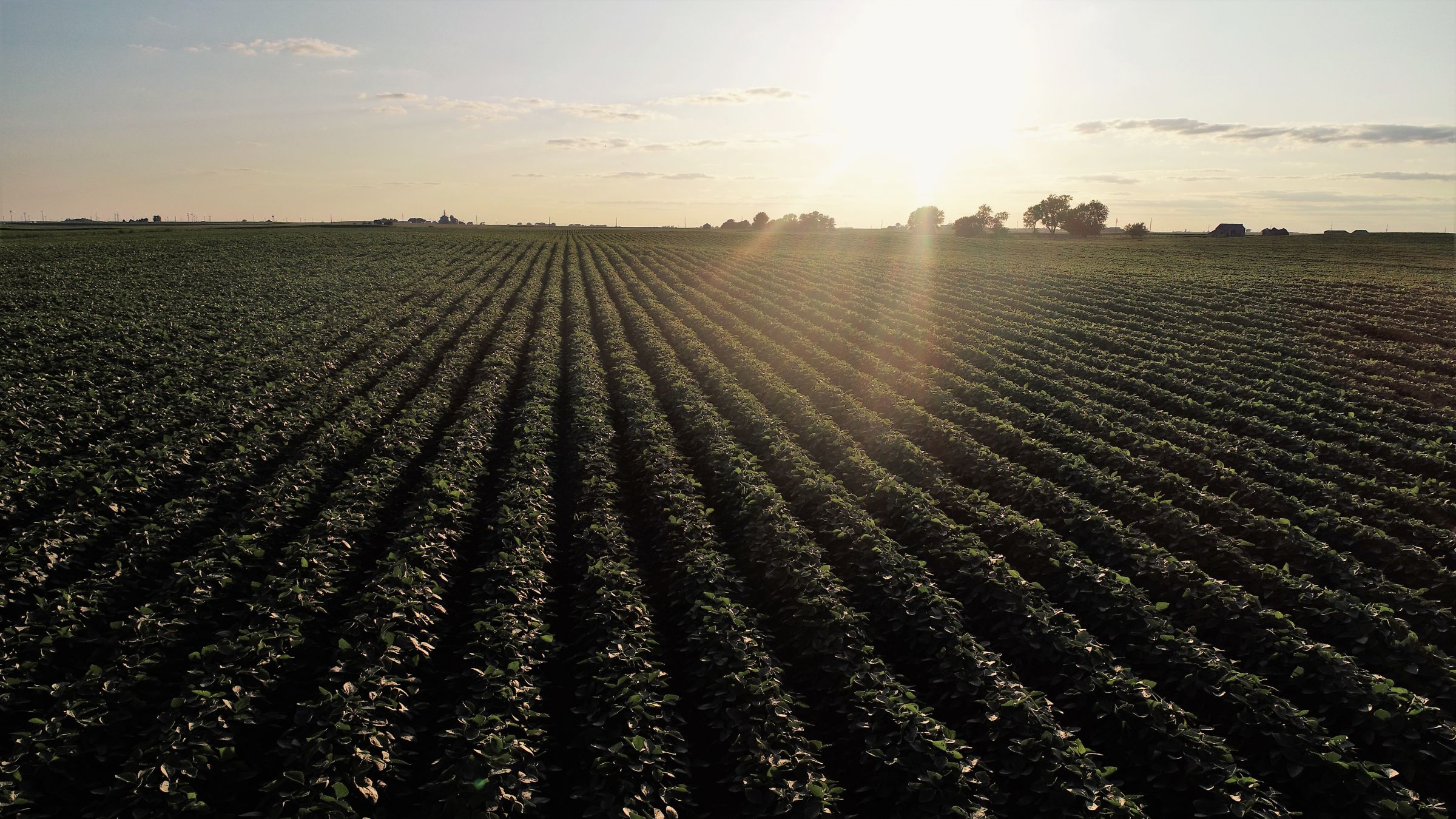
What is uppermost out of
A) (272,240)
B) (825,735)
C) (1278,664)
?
(272,240)

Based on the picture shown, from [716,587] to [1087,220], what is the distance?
155 meters

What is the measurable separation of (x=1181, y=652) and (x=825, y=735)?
386 centimetres

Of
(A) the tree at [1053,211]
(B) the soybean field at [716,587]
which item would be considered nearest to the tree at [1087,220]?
(A) the tree at [1053,211]

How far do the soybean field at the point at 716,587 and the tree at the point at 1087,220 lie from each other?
132 metres

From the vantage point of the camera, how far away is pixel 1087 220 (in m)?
140

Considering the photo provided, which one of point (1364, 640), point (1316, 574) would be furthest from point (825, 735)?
point (1316, 574)

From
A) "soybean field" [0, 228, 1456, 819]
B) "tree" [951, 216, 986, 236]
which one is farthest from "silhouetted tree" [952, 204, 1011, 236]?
"soybean field" [0, 228, 1456, 819]

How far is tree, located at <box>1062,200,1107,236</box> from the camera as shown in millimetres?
140375

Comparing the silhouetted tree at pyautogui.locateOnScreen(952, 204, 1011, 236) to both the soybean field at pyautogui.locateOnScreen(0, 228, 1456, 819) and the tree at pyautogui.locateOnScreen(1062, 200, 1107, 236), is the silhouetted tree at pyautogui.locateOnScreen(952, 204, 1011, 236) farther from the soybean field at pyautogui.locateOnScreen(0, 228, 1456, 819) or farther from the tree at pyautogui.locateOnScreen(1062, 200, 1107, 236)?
the soybean field at pyautogui.locateOnScreen(0, 228, 1456, 819)

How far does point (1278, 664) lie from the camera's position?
7.54 metres

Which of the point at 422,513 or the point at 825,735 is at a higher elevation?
the point at 422,513

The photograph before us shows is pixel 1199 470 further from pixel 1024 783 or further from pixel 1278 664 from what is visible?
pixel 1024 783

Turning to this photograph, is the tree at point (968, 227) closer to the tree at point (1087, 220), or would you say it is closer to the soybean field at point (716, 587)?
the tree at point (1087, 220)

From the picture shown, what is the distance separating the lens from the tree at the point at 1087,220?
461 ft
